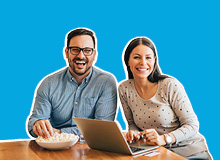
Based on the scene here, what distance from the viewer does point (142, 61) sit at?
2.58 meters

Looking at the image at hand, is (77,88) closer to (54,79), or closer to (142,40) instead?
(54,79)

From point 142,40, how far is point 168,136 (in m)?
0.83

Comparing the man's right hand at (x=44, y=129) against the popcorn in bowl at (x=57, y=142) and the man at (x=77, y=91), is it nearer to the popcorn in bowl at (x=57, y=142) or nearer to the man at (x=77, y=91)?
the popcorn in bowl at (x=57, y=142)

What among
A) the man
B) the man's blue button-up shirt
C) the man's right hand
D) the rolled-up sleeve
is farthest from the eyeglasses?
the man's right hand

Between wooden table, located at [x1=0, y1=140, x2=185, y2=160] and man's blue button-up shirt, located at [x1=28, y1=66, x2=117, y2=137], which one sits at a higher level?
man's blue button-up shirt, located at [x1=28, y1=66, x2=117, y2=137]

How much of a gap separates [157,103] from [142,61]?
0.36 meters

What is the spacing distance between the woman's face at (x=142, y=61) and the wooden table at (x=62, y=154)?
754mm

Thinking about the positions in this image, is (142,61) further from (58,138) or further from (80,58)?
(58,138)

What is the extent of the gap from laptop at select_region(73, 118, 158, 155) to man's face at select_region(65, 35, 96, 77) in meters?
0.78

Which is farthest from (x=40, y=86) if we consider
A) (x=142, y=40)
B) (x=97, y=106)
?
(x=142, y=40)

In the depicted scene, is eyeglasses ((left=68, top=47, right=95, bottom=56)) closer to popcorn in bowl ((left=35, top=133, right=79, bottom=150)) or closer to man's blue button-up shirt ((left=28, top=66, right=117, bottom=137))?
man's blue button-up shirt ((left=28, top=66, right=117, bottom=137))

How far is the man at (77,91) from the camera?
9.00ft

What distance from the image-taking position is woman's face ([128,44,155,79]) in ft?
8.48

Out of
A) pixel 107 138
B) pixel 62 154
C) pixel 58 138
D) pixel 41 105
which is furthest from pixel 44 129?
pixel 41 105
